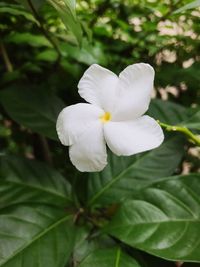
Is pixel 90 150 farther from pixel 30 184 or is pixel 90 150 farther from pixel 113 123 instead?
pixel 30 184

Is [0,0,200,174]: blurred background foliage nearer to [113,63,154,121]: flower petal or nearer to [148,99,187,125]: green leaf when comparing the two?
[148,99,187,125]: green leaf

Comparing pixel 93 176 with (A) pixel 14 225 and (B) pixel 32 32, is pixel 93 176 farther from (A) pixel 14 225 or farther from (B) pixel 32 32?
(B) pixel 32 32

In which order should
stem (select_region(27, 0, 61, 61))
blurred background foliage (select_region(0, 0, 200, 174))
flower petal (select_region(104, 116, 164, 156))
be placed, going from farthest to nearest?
blurred background foliage (select_region(0, 0, 200, 174)) < stem (select_region(27, 0, 61, 61)) < flower petal (select_region(104, 116, 164, 156))

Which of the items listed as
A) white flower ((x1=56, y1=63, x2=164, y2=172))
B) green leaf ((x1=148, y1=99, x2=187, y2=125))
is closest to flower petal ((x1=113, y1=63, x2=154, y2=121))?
white flower ((x1=56, y1=63, x2=164, y2=172))

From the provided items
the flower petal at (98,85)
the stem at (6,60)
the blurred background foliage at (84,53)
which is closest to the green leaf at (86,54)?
the blurred background foliage at (84,53)

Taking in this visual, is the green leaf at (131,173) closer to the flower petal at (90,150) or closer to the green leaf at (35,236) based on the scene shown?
the green leaf at (35,236)

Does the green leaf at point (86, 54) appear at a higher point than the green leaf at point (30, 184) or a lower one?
higher

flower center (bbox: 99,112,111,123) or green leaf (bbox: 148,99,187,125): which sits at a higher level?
flower center (bbox: 99,112,111,123)

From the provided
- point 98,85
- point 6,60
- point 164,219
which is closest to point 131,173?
point 164,219
